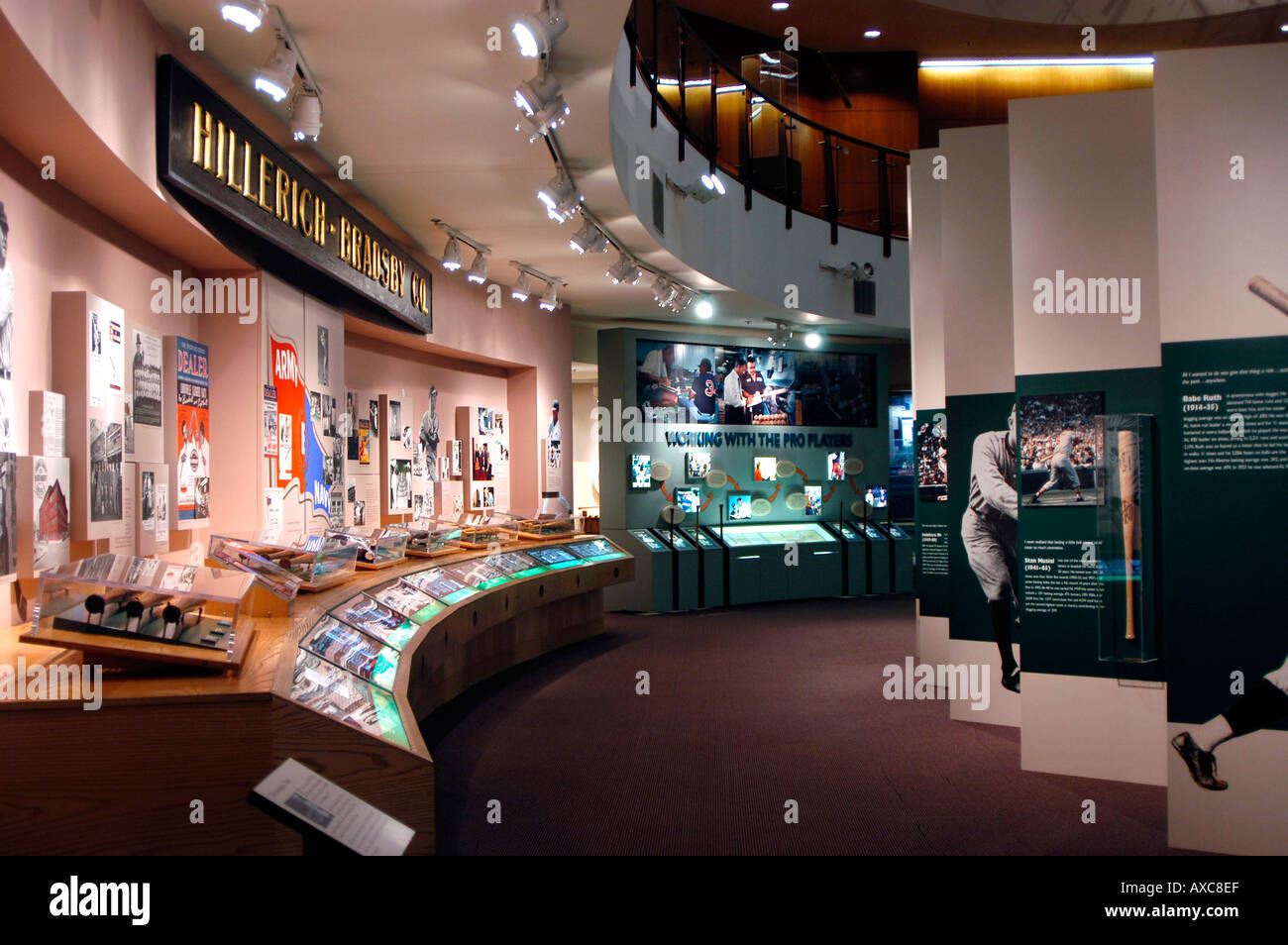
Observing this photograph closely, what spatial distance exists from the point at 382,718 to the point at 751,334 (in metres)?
11.5

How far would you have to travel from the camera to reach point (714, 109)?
10.3 m

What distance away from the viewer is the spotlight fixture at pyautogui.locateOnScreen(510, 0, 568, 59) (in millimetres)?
4074

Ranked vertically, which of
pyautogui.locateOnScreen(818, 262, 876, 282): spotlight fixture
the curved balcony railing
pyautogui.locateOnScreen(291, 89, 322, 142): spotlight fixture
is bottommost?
pyautogui.locateOnScreen(291, 89, 322, 142): spotlight fixture

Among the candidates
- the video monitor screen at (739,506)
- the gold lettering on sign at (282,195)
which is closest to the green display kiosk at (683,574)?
the video monitor screen at (739,506)

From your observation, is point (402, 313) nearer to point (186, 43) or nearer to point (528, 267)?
point (528, 267)

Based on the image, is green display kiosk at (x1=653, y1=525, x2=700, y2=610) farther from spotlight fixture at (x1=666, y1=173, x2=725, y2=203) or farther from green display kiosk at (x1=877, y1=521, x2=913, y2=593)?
spotlight fixture at (x1=666, y1=173, x2=725, y2=203)

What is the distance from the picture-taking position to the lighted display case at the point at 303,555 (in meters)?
3.93

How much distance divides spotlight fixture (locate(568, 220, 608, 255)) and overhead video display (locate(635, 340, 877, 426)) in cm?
496

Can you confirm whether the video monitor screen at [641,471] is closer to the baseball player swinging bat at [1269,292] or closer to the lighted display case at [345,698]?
the baseball player swinging bat at [1269,292]

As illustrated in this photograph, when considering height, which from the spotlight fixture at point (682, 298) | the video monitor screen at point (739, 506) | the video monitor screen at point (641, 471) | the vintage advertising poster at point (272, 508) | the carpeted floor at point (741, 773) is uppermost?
the spotlight fixture at point (682, 298)

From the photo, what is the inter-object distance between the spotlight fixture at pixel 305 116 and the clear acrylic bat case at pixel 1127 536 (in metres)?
4.13

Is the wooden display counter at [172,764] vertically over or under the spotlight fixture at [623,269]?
under

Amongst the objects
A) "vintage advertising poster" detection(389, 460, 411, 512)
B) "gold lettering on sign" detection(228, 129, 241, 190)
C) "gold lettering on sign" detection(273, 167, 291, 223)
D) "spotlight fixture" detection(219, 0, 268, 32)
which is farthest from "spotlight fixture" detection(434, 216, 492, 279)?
"spotlight fixture" detection(219, 0, 268, 32)
